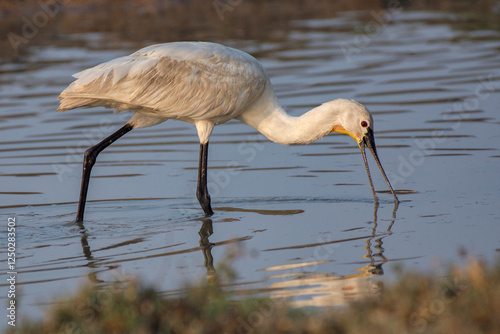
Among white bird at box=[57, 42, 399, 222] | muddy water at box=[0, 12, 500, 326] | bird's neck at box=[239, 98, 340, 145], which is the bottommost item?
muddy water at box=[0, 12, 500, 326]

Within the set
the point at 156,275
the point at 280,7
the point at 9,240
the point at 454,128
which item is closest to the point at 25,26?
the point at 280,7

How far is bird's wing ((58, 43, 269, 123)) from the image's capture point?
28.8 ft

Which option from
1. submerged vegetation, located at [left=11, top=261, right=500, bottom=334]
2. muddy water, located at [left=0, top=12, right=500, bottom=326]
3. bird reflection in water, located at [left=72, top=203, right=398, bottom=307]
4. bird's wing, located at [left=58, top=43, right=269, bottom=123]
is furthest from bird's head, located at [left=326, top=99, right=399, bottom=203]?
submerged vegetation, located at [left=11, top=261, right=500, bottom=334]

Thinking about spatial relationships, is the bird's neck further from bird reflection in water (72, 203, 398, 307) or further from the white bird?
bird reflection in water (72, 203, 398, 307)

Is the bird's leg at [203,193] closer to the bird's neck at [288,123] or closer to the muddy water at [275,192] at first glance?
the muddy water at [275,192]

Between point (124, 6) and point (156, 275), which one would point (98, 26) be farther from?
point (156, 275)

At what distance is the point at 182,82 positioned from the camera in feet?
29.3

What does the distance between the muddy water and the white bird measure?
1.73 ft

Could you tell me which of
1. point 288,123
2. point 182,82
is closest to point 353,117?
point 288,123

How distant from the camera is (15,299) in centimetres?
654

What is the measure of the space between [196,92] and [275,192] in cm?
142

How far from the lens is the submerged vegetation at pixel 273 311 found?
16.3 ft

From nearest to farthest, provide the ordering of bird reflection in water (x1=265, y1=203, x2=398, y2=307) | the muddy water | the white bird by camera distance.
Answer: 1. bird reflection in water (x1=265, y1=203, x2=398, y2=307)
2. the muddy water
3. the white bird

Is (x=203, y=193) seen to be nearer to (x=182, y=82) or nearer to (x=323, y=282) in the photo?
(x=182, y=82)
